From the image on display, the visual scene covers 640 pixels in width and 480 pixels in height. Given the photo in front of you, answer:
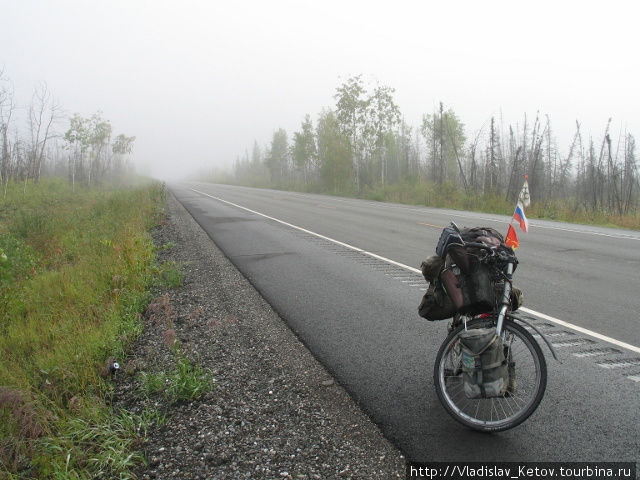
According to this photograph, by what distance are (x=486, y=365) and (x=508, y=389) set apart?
25 cm

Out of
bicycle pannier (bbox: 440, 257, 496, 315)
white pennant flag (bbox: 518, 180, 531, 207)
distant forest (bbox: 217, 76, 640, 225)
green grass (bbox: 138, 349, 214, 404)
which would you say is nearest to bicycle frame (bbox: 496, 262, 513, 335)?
bicycle pannier (bbox: 440, 257, 496, 315)

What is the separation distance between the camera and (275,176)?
6694cm

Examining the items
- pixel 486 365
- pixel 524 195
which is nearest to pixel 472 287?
pixel 486 365

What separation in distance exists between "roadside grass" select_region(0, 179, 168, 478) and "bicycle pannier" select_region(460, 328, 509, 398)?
211cm

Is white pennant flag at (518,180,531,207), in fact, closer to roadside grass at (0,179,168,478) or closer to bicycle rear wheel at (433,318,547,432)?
bicycle rear wheel at (433,318,547,432)

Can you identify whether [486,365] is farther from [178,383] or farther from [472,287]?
[178,383]

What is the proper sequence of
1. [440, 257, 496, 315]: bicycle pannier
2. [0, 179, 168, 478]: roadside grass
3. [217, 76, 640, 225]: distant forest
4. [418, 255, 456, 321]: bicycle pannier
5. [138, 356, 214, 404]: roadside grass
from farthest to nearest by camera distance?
[217, 76, 640, 225]: distant forest → [138, 356, 214, 404]: roadside grass → [418, 255, 456, 321]: bicycle pannier → [440, 257, 496, 315]: bicycle pannier → [0, 179, 168, 478]: roadside grass

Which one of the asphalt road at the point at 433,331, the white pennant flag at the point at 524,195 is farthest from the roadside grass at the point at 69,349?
the white pennant flag at the point at 524,195

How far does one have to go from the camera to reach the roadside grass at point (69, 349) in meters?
2.67

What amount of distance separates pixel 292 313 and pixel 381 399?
2.10m

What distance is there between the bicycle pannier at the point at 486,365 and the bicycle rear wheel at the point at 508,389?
113 millimetres

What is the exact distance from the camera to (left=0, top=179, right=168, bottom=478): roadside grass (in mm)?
2666

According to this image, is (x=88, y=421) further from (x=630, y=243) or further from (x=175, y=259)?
(x=630, y=243)

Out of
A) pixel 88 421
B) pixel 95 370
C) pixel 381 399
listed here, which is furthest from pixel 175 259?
pixel 381 399
